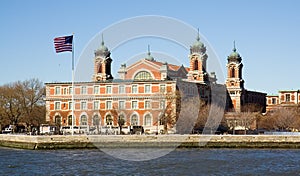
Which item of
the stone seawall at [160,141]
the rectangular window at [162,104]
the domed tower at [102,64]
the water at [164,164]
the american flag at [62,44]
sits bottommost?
the water at [164,164]

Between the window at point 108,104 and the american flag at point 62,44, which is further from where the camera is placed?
the window at point 108,104

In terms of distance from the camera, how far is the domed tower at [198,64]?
116 m

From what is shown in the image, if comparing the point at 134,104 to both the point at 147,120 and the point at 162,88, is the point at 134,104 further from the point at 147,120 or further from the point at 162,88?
the point at 162,88

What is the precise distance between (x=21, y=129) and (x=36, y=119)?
1017cm

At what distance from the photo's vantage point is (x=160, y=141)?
6500 centimetres

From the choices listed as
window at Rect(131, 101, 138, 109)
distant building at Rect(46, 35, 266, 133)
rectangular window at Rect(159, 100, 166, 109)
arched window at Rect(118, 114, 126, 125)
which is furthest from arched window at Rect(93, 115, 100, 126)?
rectangular window at Rect(159, 100, 166, 109)

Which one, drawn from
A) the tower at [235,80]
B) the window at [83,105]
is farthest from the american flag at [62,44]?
the tower at [235,80]

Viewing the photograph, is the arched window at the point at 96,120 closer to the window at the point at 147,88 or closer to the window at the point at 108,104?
the window at the point at 108,104

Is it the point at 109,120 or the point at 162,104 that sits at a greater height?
the point at 162,104

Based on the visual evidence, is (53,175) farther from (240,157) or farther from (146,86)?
(146,86)

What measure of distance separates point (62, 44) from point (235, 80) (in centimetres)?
7631

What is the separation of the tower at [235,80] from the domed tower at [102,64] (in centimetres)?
3033

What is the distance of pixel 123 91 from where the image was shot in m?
96.4

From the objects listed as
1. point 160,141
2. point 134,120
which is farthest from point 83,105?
point 160,141
